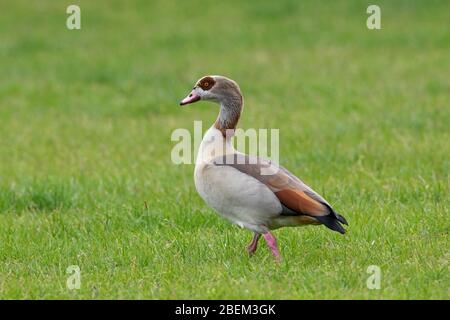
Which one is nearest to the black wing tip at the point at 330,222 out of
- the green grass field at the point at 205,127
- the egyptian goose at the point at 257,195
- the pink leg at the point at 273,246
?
the egyptian goose at the point at 257,195

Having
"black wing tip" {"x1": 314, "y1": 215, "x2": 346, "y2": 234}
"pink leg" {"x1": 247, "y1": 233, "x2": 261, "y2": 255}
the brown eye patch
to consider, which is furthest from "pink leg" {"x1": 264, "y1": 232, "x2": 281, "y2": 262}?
the brown eye patch

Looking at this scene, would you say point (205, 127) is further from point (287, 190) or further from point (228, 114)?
point (287, 190)

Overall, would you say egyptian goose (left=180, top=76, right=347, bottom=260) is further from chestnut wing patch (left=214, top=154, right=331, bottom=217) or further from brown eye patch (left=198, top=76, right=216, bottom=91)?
brown eye patch (left=198, top=76, right=216, bottom=91)

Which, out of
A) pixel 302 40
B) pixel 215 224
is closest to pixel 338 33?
pixel 302 40

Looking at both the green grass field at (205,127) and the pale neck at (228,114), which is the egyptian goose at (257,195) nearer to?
the pale neck at (228,114)

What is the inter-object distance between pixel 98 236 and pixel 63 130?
590 cm

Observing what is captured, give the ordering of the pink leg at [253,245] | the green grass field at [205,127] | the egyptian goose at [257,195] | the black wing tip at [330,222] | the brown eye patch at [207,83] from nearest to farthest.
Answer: the black wing tip at [330,222], the egyptian goose at [257,195], the green grass field at [205,127], the pink leg at [253,245], the brown eye patch at [207,83]

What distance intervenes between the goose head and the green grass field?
3.52 feet

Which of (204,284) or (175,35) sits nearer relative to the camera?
(204,284)

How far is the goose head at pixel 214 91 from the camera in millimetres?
→ 6930

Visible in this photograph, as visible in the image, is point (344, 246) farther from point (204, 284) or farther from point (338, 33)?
point (338, 33)

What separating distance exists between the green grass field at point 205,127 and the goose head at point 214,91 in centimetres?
107

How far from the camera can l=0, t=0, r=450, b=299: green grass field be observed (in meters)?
6.39

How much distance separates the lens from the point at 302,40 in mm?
19484
